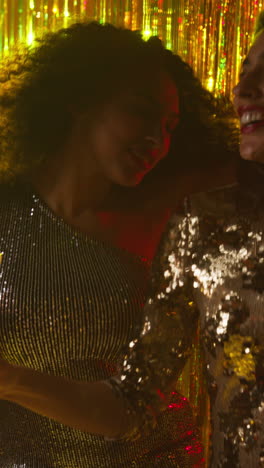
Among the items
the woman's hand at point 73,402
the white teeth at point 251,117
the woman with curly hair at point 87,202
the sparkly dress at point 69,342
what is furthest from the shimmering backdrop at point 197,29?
the white teeth at point 251,117

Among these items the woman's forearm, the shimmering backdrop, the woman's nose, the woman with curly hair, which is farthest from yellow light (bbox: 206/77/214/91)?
the woman's forearm

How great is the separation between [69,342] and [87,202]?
0.33 meters

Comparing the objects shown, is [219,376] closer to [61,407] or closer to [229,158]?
[61,407]

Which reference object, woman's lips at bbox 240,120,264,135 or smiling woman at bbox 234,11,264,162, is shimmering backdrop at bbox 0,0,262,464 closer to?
smiling woman at bbox 234,11,264,162

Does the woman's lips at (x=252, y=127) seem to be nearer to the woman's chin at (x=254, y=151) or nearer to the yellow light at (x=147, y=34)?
the woman's chin at (x=254, y=151)

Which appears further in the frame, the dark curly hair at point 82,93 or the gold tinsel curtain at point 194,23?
the gold tinsel curtain at point 194,23

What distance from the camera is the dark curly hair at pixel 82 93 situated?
64.9 inches

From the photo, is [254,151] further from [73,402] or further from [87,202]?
[87,202]

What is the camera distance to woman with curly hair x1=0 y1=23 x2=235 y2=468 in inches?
56.2

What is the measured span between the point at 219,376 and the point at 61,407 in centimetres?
25

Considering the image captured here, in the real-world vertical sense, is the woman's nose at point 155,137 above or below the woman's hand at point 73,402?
above

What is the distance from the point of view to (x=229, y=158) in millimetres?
1686

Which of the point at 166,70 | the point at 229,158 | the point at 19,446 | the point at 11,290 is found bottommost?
A: the point at 19,446

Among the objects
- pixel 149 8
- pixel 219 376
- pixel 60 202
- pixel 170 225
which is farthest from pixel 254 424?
pixel 149 8
